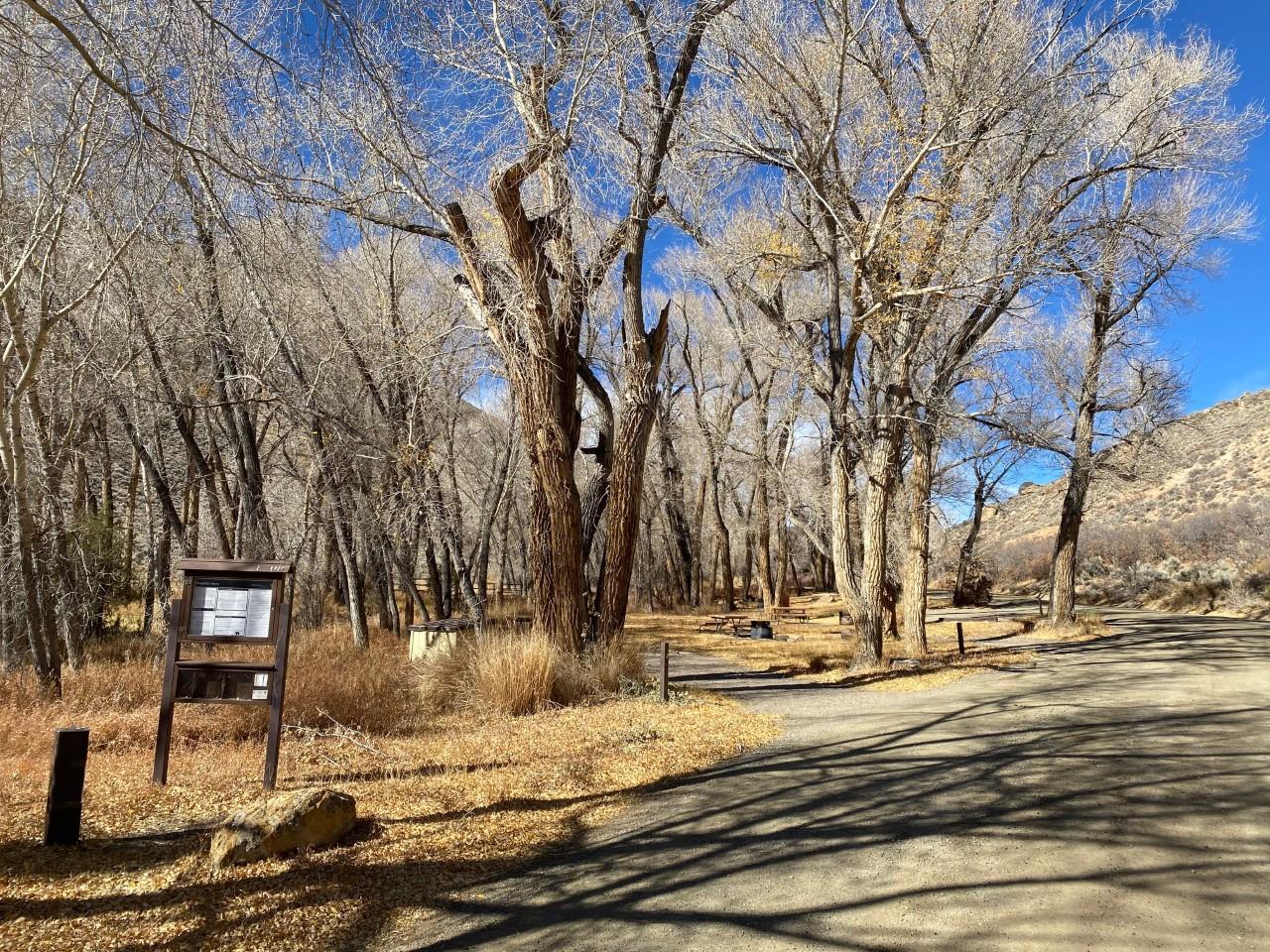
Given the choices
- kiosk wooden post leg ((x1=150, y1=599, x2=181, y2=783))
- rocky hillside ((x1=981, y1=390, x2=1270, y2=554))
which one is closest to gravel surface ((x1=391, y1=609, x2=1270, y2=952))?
kiosk wooden post leg ((x1=150, y1=599, x2=181, y2=783))

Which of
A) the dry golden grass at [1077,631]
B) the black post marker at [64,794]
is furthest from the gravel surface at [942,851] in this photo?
the dry golden grass at [1077,631]

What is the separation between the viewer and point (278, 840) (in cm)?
484

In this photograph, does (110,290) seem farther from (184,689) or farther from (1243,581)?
(1243,581)

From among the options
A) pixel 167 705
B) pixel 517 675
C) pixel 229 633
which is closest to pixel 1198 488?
pixel 517 675

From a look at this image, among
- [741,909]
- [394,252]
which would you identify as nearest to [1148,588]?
[394,252]

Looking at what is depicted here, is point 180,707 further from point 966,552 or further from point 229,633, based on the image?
point 966,552

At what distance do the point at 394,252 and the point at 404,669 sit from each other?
9.00 m

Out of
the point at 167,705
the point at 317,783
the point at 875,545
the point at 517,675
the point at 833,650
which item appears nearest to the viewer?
the point at 167,705

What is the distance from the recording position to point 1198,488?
46656 millimetres

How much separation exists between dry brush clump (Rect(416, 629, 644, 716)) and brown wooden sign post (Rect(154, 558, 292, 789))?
3085mm

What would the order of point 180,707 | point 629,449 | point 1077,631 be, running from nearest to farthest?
point 180,707 → point 629,449 → point 1077,631

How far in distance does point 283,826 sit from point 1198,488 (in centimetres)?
5381

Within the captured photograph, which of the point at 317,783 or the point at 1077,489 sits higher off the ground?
the point at 1077,489

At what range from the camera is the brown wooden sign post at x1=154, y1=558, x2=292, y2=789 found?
20.5 ft
